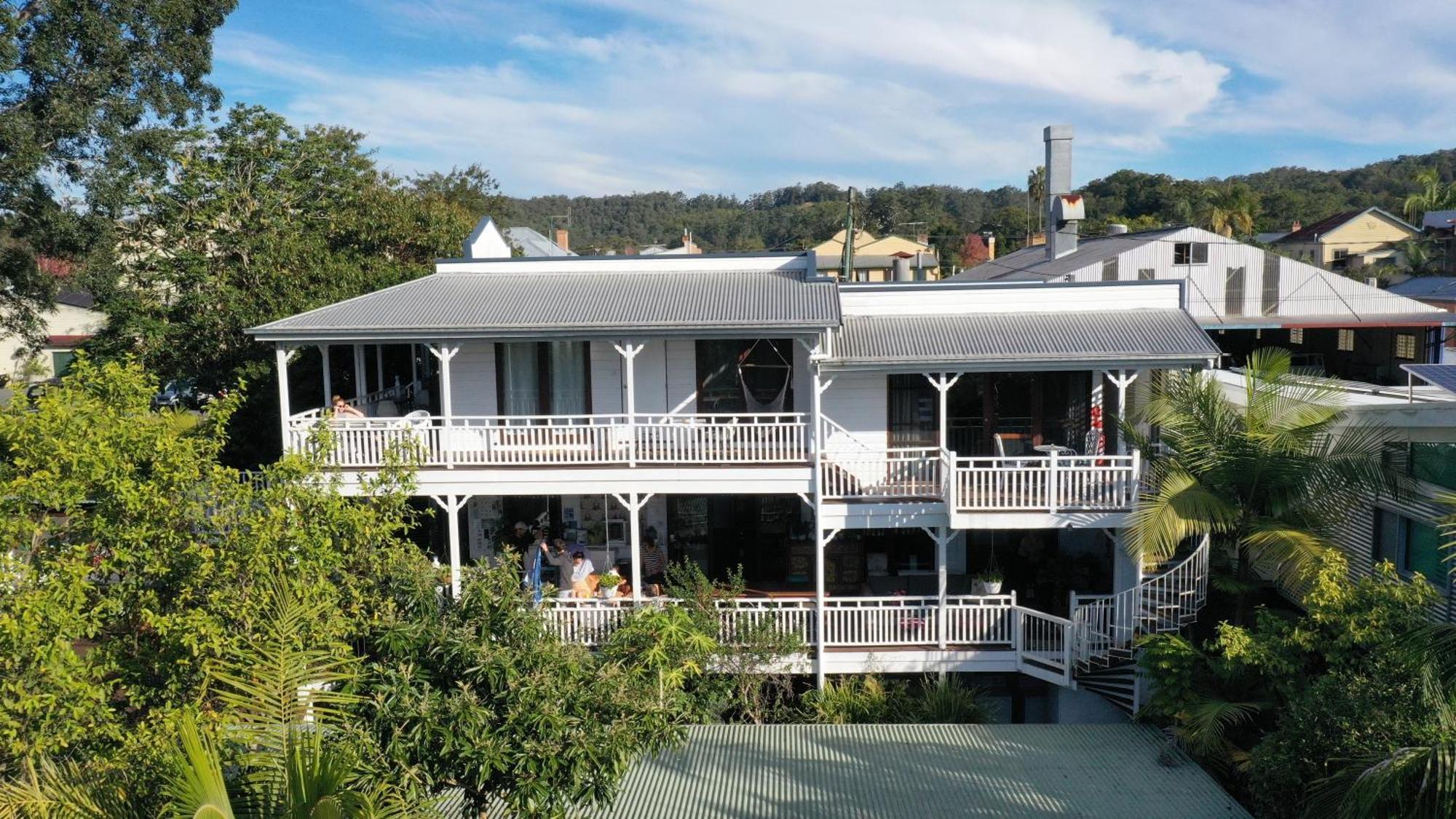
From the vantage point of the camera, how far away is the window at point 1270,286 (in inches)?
1302

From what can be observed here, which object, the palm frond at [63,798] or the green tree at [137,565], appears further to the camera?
the green tree at [137,565]

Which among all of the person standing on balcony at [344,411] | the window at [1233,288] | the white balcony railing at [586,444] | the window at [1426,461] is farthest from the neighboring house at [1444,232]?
the person standing on balcony at [344,411]

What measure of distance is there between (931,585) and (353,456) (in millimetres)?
9744

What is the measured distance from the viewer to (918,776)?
12727 millimetres

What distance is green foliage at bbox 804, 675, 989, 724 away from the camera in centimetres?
1544

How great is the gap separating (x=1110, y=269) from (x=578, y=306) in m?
18.5

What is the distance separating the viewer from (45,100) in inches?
901

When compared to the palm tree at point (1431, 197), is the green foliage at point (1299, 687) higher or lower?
lower

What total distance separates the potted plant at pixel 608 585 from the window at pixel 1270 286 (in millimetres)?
25325

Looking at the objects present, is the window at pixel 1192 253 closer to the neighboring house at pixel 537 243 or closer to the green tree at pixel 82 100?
the neighboring house at pixel 537 243

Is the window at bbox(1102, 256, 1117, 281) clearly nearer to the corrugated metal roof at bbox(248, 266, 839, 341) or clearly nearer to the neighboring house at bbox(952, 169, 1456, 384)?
the neighboring house at bbox(952, 169, 1456, 384)

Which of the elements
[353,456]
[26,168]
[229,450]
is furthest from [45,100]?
[353,456]

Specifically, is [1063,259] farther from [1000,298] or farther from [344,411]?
[344,411]

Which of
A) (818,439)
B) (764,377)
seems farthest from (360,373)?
(818,439)
